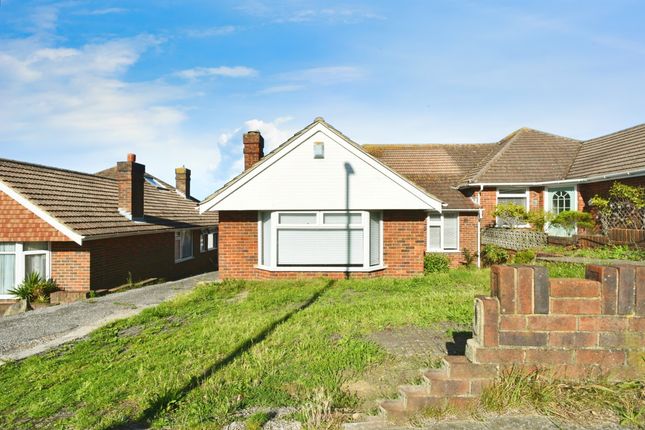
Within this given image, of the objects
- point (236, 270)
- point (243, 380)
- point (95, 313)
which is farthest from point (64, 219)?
point (243, 380)

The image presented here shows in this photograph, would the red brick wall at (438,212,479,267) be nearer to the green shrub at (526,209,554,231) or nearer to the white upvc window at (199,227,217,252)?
the green shrub at (526,209,554,231)

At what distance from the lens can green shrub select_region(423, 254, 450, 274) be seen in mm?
14688

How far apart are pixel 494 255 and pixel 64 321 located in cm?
1449

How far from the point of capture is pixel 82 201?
52.8ft

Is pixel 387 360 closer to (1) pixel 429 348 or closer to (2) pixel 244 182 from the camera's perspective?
(1) pixel 429 348

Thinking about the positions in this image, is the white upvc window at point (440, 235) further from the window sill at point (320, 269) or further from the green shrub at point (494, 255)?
the window sill at point (320, 269)

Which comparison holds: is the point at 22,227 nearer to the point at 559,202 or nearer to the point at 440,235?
the point at 440,235

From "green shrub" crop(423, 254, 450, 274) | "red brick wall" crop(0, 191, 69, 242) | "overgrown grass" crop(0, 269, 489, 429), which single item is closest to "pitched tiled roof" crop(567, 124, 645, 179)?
"green shrub" crop(423, 254, 450, 274)

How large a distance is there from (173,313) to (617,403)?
8.49 m

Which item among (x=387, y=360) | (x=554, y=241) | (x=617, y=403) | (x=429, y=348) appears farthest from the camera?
(x=554, y=241)

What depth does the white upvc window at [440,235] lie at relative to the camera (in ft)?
56.6

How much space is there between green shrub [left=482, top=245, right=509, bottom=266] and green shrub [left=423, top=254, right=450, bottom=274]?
6.91ft

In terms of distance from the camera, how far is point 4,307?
1330cm

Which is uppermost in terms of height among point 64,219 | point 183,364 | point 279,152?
point 279,152
